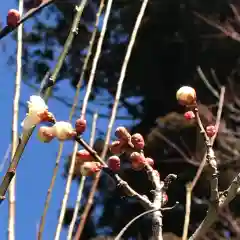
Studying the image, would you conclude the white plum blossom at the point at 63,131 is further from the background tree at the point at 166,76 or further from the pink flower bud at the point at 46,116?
the background tree at the point at 166,76

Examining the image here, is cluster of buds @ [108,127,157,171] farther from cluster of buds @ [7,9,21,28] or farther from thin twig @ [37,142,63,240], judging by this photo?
cluster of buds @ [7,9,21,28]

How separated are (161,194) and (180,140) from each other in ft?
11.0

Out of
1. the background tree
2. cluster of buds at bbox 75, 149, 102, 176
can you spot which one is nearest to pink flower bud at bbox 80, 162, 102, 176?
cluster of buds at bbox 75, 149, 102, 176

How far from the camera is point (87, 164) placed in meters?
0.74

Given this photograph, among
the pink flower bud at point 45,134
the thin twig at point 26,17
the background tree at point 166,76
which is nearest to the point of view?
the thin twig at point 26,17

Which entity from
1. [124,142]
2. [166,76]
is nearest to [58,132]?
[124,142]

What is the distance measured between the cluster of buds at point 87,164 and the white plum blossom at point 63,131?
6 cm

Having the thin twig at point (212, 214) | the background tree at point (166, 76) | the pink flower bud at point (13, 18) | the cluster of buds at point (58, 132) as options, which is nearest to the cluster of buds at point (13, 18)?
the pink flower bud at point (13, 18)

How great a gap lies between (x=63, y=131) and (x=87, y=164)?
0.07 metres

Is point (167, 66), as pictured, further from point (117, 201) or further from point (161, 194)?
point (161, 194)

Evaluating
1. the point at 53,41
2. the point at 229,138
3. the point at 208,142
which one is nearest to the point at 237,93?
the point at 229,138

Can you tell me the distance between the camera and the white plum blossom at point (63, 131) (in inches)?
26.7

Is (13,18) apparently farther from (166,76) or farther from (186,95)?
(166,76)

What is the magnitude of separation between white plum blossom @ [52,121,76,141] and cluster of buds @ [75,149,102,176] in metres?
0.06
